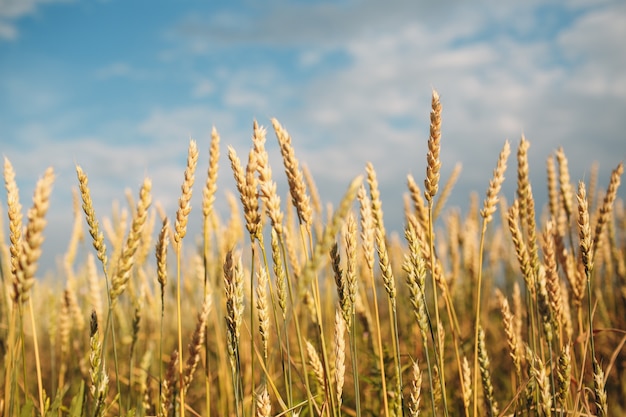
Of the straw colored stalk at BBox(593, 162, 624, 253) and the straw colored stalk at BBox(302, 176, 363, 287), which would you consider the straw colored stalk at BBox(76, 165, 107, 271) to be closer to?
the straw colored stalk at BBox(302, 176, 363, 287)

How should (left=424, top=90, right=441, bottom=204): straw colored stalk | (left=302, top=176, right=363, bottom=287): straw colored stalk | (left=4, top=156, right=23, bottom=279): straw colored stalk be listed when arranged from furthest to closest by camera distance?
1. (left=424, top=90, right=441, bottom=204): straw colored stalk
2. (left=4, top=156, right=23, bottom=279): straw colored stalk
3. (left=302, top=176, right=363, bottom=287): straw colored stalk

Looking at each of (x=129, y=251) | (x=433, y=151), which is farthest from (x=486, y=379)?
(x=129, y=251)

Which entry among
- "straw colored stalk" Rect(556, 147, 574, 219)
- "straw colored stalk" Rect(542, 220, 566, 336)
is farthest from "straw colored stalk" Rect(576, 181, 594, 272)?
"straw colored stalk" Rect(556, 147, 574, 219)

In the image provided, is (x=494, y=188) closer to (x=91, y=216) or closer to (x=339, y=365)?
(x=339, y=365)

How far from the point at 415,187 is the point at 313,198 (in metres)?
1.64

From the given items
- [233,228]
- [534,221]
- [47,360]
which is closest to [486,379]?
[534,221]

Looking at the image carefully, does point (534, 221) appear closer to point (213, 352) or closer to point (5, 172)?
point (5, 172)

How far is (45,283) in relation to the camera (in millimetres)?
7672

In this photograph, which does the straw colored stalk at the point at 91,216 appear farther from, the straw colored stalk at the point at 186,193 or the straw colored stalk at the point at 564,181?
the straw colored stalk at the point at 564,181

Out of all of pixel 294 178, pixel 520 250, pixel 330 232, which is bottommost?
pixel 330 232

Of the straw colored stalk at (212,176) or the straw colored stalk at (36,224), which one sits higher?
the straw colored stalk at (212,176)

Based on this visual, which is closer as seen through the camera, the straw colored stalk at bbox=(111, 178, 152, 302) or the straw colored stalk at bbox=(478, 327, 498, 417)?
the straw colored stalk at bbox=(111, 178, 152, 302)

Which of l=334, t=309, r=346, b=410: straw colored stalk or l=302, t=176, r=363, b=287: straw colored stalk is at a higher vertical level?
l=302, t=176, r=363, b=287: straw colored stalk

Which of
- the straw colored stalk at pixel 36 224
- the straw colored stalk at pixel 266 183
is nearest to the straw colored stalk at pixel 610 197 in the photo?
the straw colored stalk at pixel 266 183
